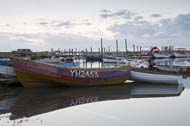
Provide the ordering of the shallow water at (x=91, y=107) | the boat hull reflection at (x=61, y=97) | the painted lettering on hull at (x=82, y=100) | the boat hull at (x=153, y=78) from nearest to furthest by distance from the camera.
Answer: the shallow water at (x=91, y=107)
the boat hull reflection at (x=61, y=97)
the painted lettering on hull at (x=82, y=100)
the boat hull at (x=153, y=78)

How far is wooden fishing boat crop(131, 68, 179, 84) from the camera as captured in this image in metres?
24.7

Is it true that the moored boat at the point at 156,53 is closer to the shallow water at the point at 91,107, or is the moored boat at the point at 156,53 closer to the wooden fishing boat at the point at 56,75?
→ the wooden fishing boat at the point at 56,75

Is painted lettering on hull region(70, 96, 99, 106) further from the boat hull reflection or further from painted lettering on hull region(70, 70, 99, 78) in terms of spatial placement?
painted lettering on hull region(70, 70, 99, 78)

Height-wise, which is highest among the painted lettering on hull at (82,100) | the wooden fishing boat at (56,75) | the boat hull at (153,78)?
the wooden fishing boat at (56,75)

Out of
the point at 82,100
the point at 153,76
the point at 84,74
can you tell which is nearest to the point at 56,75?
the point at 84,74

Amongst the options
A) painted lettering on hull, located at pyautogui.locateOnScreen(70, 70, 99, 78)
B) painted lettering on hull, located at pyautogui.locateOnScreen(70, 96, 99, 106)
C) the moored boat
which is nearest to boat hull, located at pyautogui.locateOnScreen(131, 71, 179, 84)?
painted lettering on hull, located at pyautogui.locateOnScreen(70, 70, 99, 78)

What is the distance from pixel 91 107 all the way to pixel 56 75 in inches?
275

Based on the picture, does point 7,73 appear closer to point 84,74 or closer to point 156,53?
point 84,74

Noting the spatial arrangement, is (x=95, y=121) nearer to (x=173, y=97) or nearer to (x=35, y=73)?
(x=173, y=97)

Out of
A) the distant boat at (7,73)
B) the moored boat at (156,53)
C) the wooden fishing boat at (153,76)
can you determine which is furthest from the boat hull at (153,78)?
the moored boat at (156,53)

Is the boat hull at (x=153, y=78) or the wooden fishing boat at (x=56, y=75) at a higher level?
the wooden fishing boat at (x=56, y=75)

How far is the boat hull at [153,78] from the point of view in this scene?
2469 cm

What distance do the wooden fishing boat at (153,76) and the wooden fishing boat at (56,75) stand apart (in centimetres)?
224

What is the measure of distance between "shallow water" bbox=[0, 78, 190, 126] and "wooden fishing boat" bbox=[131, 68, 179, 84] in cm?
396
